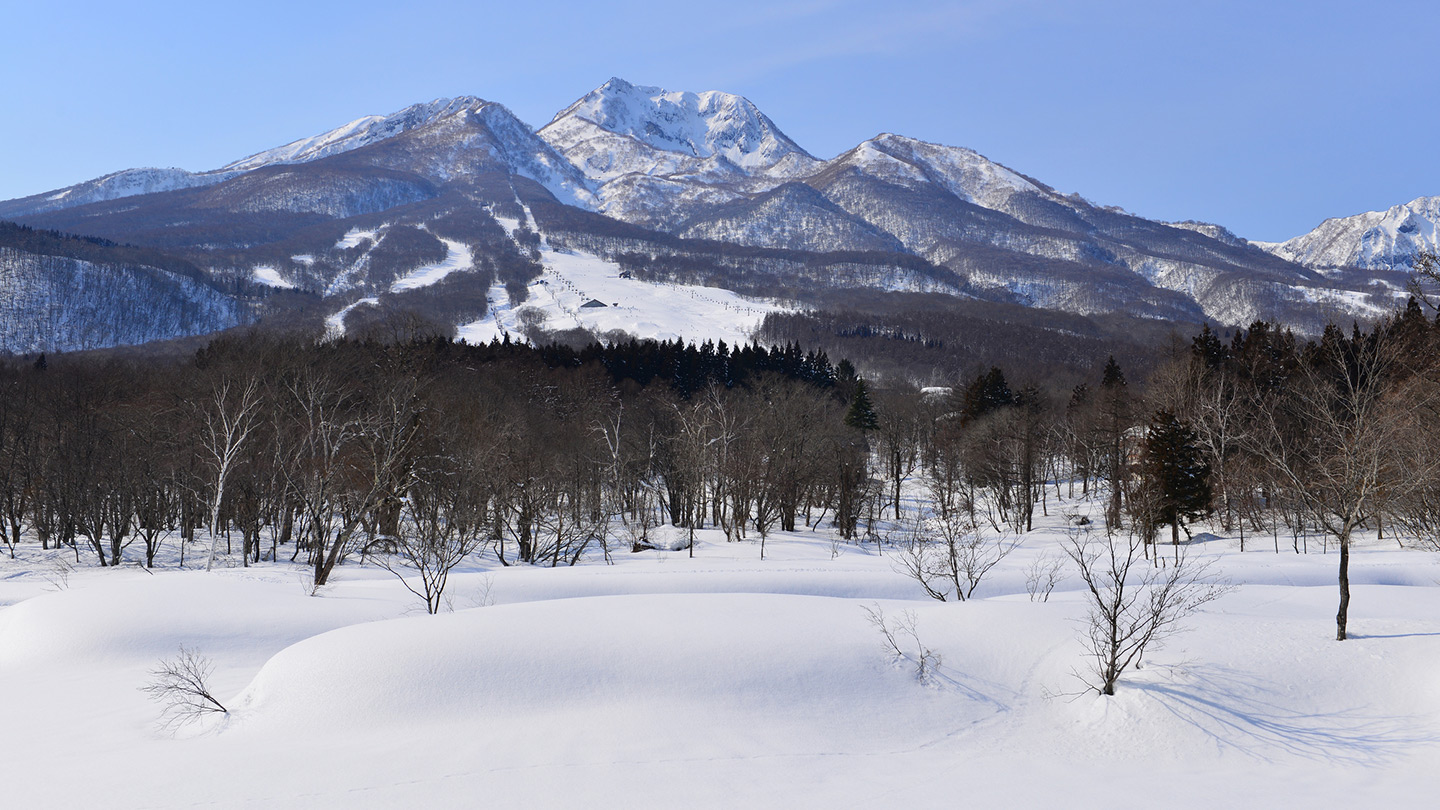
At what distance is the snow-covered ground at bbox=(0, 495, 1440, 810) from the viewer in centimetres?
1128

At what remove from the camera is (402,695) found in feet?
44.4

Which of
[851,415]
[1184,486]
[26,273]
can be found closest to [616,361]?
[851,415]

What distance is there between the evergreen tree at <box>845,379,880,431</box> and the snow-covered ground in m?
64.6

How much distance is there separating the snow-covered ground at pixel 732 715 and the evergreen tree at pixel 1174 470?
92.4 feet

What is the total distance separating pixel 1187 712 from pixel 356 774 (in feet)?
47.8

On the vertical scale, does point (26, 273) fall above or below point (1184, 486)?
above

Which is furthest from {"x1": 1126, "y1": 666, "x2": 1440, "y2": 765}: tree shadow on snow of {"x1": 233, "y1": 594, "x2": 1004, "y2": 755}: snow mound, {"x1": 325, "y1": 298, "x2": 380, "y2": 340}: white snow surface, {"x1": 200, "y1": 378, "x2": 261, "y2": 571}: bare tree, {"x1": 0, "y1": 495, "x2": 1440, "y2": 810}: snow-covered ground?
{"x1": 325, "y1": 298, "x2": 380, "y2": 340}: white snow surface

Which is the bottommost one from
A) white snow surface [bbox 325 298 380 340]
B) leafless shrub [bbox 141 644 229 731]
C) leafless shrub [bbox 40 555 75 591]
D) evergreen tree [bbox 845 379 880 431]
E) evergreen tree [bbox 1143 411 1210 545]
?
leafless shrub [bbox 40 555 75 591]

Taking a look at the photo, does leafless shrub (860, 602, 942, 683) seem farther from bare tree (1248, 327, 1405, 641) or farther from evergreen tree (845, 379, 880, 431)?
evergreen tree (845, 379, 880, 431)

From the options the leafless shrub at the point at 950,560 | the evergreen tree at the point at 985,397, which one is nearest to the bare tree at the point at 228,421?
the leafless shrub at the point at 950,560

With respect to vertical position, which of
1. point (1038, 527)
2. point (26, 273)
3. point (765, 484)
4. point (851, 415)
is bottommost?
point (1038, 527)

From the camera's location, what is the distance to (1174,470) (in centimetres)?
4353

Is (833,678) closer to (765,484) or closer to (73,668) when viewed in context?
(73,668)

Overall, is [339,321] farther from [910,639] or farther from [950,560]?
[910,639]
